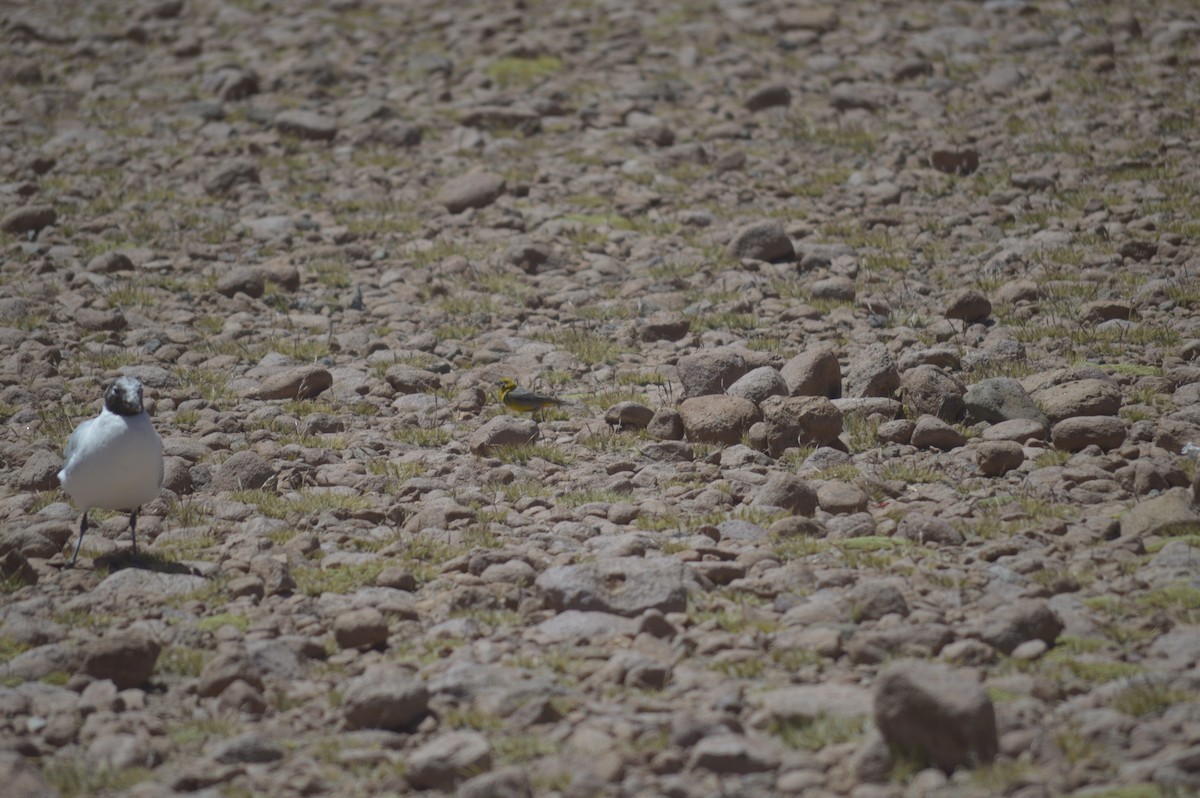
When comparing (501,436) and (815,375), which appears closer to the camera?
(501,436)

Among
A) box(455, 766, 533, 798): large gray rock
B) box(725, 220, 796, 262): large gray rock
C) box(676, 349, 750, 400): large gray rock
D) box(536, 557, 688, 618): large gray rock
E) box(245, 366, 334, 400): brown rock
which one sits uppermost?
box(455, 766, 533, 798): large gray rock

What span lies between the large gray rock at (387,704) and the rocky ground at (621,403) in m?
0.04

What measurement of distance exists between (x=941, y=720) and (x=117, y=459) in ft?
16.5

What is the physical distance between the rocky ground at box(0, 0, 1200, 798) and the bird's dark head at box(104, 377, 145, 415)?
0.91 metres

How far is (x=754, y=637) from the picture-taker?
21.0 ft

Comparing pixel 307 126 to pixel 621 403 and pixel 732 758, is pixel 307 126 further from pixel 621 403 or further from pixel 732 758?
pixel 732 758

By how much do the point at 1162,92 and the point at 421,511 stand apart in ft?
40.3

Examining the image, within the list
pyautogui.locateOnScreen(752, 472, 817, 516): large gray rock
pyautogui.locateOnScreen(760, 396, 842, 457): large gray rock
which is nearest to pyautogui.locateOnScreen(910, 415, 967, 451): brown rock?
pyautogui.locateOnScreen(760, 396, 842, 457): large gray rock

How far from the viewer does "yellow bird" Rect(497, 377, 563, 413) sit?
10016 mm

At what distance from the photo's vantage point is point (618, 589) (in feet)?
23.0

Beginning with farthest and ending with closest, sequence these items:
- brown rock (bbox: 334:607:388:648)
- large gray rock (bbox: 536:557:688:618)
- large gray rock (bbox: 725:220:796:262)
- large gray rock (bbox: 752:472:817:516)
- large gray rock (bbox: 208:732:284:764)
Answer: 1. large gray rock (bbox: 725:220:796:262)
2. large gray rock (bbox: 752:472:817:516)
3. large gray rock (bbox: 536:557:688:618)
4. brown rock (bbox: 334:607:388:648)
5. large gray rock (bbox: 208:732:284:764)

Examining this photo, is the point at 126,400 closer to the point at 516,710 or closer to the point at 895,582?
the point at 516,710

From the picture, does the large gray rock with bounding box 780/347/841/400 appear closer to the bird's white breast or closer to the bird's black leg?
the bird's white breast

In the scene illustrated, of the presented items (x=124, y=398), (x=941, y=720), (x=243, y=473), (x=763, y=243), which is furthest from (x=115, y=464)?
(x=763, y=243)
